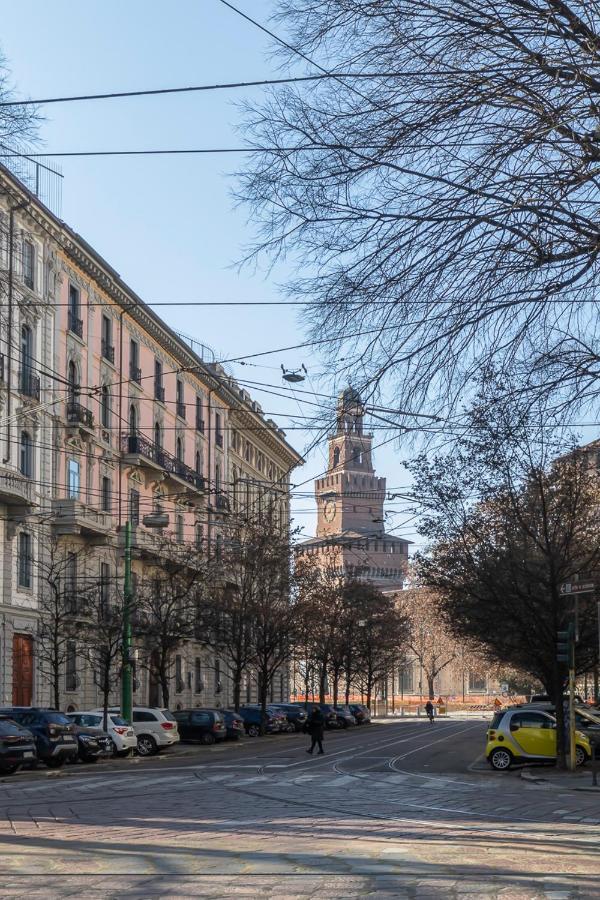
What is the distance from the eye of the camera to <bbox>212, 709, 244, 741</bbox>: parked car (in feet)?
167

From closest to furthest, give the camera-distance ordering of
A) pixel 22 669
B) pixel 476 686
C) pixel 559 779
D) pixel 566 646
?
pixel 559 779 < pixel 566 646 < pixel 22 669 < pixel 476 686

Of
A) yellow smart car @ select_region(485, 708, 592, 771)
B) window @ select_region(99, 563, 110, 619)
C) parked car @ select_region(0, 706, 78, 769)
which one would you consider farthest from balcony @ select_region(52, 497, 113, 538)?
yellow smart car @ select_region(485, 708, 592, 771)

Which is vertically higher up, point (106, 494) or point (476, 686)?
point (106, 494)

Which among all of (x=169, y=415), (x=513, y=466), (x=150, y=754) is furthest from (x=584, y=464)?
(x=169, y=415)

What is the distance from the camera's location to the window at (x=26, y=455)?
4419 cm

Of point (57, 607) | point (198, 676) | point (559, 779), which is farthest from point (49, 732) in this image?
point (198, 676)

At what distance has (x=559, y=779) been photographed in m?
26.8

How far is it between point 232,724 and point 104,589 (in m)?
7.68

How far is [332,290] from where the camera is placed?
32.9 feet

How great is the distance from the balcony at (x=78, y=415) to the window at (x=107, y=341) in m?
4.88

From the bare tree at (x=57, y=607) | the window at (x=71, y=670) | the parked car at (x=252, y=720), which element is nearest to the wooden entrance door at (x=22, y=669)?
the bare tree at (x=57, y=607)

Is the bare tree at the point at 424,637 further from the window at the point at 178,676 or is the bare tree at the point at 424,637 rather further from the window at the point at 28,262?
the window at the point at 28,262

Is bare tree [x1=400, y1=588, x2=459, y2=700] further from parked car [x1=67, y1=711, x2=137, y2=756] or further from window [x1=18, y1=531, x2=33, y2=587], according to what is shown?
parked car [x1=67, y1=711, x2=137, y2=756]

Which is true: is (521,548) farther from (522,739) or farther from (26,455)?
(26,455)
